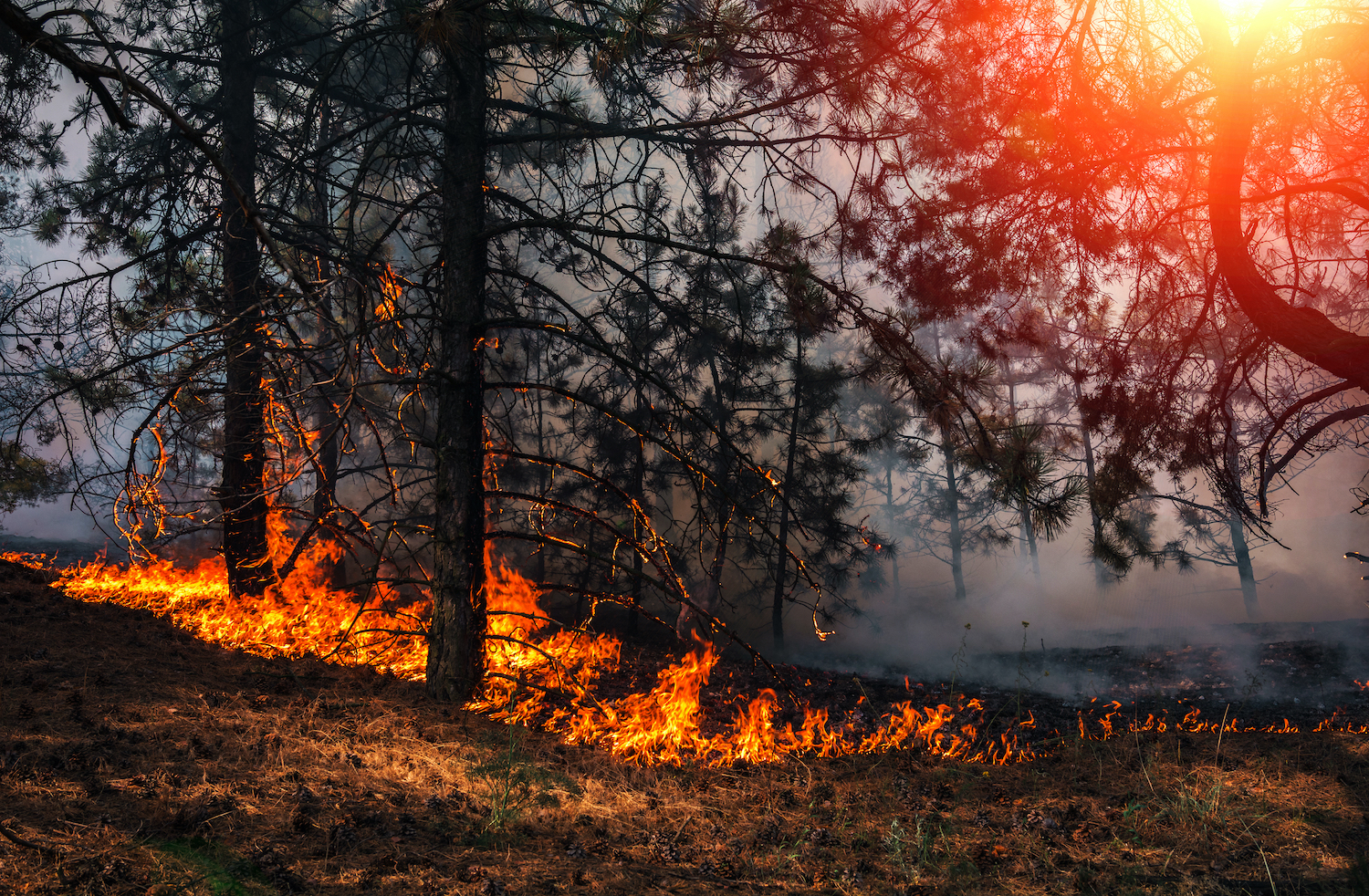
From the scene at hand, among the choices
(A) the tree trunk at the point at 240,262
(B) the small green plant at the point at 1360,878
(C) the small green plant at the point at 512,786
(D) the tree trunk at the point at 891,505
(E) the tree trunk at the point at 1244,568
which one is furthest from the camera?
(D) the tree trunk at the point at 891,505

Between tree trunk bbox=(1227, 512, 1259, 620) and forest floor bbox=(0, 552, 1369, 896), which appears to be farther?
tree trunk bbox=(1227, 512, 1259, 620)

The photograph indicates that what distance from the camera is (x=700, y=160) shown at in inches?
270

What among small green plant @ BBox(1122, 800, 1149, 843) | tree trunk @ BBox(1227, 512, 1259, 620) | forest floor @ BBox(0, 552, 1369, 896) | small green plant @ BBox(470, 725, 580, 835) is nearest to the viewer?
forest floor @ BBox(0, 552, 1369, 896)

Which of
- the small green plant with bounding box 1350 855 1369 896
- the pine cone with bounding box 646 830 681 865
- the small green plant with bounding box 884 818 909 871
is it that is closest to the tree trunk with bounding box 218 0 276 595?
the pine cone with bounding box 646 830 681 865

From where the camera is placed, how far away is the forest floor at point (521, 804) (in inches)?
120

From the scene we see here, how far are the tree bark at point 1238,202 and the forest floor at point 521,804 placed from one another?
A: 2.95m

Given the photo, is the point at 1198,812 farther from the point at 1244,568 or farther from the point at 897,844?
the point at 1244,568

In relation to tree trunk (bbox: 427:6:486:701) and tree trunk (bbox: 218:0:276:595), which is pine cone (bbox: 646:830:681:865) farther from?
tree trunk (bbox: 218:0:276:595)

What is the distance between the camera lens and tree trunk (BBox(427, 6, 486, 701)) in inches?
217

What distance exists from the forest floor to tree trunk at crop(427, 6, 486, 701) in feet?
1.62

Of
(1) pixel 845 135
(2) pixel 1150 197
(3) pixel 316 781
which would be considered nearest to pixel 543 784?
(3) pixel 316 781

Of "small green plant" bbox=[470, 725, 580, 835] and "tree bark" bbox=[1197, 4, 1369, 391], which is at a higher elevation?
"tree bark" bbox=[1197, 4, 1369, 391]

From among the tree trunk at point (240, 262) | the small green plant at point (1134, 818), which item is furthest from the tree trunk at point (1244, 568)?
the tree trunk at point (240, 262)

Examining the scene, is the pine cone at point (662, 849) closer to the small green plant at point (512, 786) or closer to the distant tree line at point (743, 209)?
the small green plant at point (512, 786)
